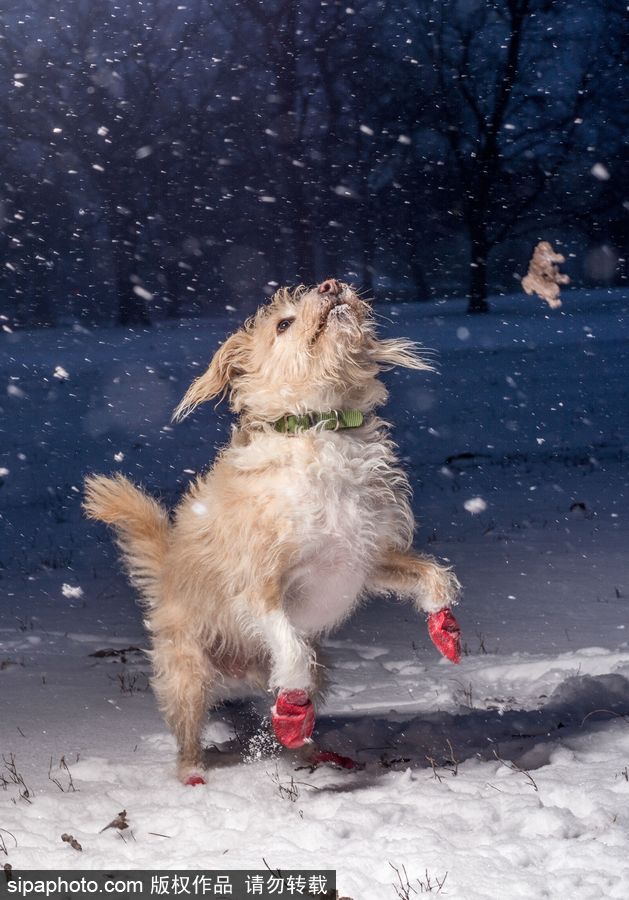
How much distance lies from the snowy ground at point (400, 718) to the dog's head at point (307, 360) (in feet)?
5.19

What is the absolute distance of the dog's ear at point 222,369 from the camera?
4656 mm

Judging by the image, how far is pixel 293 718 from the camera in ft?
13.3

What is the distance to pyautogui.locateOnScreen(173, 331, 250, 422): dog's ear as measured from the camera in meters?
4.66

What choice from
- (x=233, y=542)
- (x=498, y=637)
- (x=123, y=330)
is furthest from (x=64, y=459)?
(x=233, y=542)

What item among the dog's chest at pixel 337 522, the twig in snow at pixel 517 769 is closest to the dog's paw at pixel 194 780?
the dog's chest at pixel 337 522

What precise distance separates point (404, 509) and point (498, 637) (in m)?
2.21

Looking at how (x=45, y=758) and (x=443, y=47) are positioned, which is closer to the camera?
(x=45, y=758)

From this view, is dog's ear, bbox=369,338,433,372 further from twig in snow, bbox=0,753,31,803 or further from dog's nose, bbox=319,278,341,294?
twig in snow, bbox=0,753,31,803

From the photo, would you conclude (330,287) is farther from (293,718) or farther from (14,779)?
(14,779)

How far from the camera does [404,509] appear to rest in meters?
4.57

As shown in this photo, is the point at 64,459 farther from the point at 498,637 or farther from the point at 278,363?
the point at 278,363

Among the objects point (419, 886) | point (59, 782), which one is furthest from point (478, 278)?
point (419, 886)

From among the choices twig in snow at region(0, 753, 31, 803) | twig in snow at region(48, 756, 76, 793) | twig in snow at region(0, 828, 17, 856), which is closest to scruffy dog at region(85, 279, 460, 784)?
twig in snow at region(48, 756, 76, 793)

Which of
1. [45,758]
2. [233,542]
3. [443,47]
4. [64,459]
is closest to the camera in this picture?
[233,542]
